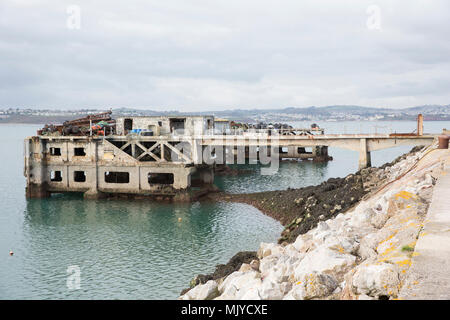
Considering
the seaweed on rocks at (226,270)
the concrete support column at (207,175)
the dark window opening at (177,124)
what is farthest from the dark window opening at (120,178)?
the seaweed on rocks at (226,270)

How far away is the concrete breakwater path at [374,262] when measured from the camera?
9.42m

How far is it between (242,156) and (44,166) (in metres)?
38.8

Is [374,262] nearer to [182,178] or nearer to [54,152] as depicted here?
[182,178]

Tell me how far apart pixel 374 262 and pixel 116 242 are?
24894 mm

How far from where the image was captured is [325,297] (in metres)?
10.9

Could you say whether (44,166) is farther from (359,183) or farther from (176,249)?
(359,183)

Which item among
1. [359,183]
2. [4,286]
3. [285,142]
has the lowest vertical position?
[4,286]

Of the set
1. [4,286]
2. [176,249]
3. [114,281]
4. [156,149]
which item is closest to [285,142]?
[156,149]

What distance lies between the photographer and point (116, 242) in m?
32.7

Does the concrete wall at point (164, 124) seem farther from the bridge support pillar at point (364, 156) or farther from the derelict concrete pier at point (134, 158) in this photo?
the bridge support pillar at point (364, 156)

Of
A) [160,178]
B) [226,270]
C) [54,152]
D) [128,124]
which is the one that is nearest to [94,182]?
[128,124]

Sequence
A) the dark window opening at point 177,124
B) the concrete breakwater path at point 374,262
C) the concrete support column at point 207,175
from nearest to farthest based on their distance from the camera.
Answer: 1. the concrete breakwater path at point 374,262
2. the dark window opening at point 177,124
3. the concrete support column at point 207,175

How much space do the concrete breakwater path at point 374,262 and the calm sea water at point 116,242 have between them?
A: 8.92 metres

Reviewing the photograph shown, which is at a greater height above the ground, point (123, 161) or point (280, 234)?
point (123, 161)
